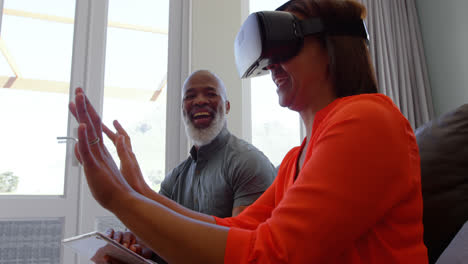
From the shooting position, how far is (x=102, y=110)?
234 cm

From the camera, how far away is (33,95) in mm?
2223

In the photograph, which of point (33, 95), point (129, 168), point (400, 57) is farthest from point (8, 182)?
point (400, 57)

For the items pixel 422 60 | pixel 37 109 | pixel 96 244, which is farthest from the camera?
pixel 422 60

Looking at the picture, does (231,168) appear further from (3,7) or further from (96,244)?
(3,7)

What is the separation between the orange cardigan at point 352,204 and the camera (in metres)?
0.45

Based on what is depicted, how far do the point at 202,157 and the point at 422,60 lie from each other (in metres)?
2.30

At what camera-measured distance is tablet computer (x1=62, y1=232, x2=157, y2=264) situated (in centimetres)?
62

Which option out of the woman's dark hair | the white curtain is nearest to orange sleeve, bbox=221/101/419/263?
the woman's dark hair

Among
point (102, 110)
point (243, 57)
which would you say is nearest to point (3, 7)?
point (102, 110)

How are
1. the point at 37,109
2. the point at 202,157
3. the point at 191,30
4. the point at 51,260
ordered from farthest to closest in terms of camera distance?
1. the point at 191,30
2. the point at 37,109
3. the point at 51,260
4. the point at 202,157

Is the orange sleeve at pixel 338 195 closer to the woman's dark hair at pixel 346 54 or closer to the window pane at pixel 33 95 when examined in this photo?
the woman's dark hair at pixel 346 54

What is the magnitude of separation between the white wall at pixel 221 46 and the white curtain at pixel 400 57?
3.79ft

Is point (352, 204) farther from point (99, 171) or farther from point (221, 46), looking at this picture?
point (221, 46)

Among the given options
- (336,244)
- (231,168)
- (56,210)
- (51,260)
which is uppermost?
(231,168)
